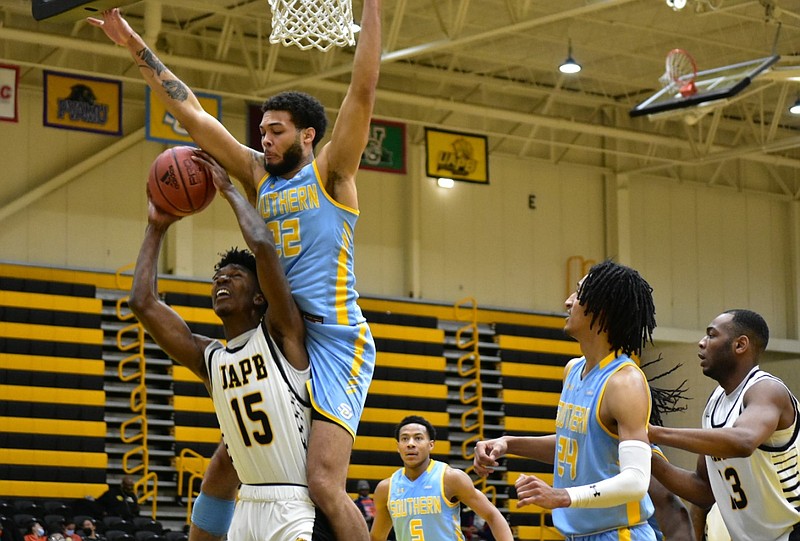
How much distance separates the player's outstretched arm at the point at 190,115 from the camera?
5.72 metres

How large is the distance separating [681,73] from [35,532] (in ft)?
29.7

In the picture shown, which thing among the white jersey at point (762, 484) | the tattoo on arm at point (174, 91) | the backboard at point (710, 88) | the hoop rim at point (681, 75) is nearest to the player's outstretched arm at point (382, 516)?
the white jersey at point (762, 484)

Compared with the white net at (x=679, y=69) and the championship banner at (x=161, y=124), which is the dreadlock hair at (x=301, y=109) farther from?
the championship banner at (x=161, y=124)

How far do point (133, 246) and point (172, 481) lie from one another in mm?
3764

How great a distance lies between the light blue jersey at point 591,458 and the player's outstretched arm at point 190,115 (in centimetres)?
172

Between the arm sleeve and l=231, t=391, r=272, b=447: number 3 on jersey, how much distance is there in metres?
1.28

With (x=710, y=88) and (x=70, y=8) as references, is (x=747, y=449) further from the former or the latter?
(x=710, y=88)

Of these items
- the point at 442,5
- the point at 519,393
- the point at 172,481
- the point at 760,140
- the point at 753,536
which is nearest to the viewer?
the point at 753,536

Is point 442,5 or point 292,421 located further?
point 442,5

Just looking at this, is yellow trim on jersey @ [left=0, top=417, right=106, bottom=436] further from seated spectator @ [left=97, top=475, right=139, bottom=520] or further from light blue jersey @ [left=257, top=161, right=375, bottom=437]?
light blue jersey @ [left=257, top=161, right=375, bottom=437]

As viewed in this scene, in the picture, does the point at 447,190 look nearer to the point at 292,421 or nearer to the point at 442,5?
the point at 442,5

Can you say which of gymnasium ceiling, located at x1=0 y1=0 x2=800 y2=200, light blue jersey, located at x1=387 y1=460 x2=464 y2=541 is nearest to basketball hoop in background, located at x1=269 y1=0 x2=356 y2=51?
light blue jersey, located at x1=387 y1=460 x2=464 y2=541

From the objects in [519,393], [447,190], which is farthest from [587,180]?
[519,393]

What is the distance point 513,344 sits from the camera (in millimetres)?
22656
